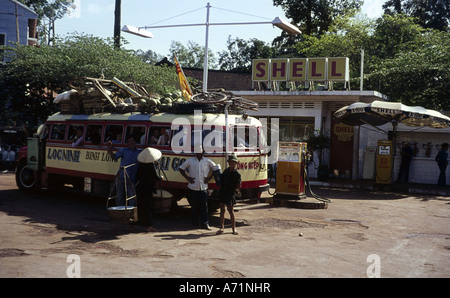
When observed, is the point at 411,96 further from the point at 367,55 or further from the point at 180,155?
the point at 180,155

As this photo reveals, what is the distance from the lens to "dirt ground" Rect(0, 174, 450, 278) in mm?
7125

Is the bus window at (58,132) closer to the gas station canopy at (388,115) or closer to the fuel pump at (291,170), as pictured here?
the fuel pump at (291,170)

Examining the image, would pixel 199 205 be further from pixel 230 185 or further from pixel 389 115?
pixel 389 115

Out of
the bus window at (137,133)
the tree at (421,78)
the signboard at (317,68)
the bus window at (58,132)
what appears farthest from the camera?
the tree at (421,78)

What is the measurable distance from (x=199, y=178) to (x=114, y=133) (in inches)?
141

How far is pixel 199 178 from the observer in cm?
1041

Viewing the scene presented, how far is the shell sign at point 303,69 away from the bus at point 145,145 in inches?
412

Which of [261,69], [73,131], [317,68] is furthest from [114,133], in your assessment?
[317,68]

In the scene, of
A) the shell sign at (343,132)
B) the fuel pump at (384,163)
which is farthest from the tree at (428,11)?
the fuel pump at (384,163)

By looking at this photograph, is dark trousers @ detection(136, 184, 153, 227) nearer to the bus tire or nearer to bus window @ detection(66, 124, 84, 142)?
bus window @ detection(66, 124, 84, 142)

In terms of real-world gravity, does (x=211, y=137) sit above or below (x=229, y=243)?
above

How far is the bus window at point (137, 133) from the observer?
12.2 m
